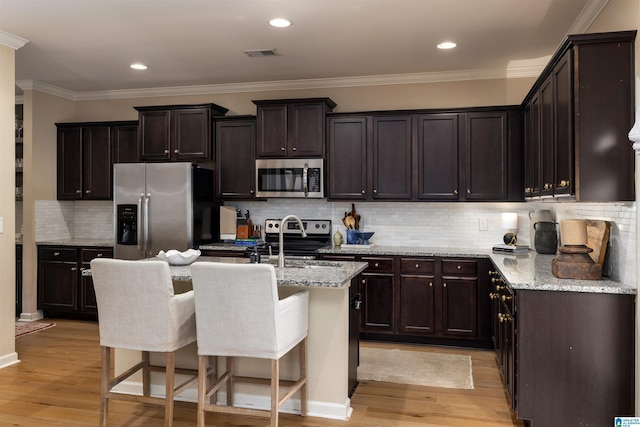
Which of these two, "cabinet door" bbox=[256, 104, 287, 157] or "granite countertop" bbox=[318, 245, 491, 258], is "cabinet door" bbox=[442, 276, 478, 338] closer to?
"granite countertop" bbox=[318, 245, 491, 258]

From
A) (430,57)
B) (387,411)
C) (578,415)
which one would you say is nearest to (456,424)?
(387,411)

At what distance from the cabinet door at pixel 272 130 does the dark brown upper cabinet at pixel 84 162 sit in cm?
199

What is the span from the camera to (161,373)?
136 inches

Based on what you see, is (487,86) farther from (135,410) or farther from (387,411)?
(135,410)

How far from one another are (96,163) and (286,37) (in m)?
3.17

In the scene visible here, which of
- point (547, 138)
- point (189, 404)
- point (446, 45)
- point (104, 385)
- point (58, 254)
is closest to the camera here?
point (104, 385)

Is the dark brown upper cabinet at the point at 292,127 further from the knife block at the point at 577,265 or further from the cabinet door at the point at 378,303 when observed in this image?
the knife block at the point at 577,265

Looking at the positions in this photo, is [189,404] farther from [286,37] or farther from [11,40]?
[11,40]

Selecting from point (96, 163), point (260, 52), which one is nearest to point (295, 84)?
point (260, 52)

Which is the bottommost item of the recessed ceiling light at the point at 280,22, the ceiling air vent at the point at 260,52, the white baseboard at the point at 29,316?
the white baseboard at the point at 29,316

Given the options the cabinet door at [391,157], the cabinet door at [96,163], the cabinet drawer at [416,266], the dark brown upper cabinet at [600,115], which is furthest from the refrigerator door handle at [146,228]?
the dark brown upper cabinet at [600,115]

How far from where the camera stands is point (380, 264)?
5.00m

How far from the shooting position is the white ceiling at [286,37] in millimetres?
3658

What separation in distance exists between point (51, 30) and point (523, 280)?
4.11 metres
